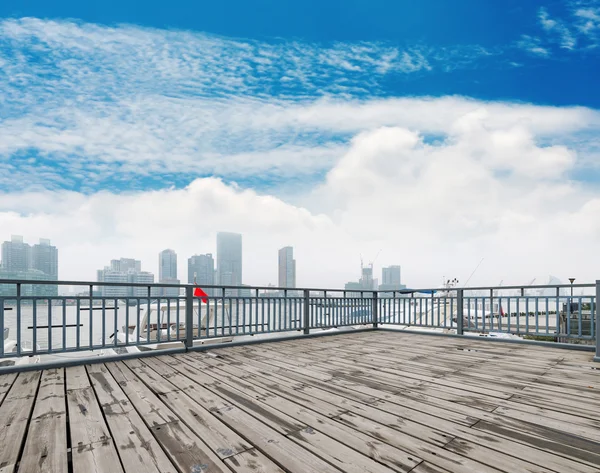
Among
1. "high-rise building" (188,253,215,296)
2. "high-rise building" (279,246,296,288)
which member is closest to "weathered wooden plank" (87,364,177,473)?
"high-rise building" (188,253,215,296)

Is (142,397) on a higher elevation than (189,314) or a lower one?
lower

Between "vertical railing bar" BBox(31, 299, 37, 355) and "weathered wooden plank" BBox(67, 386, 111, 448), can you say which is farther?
"vertical railing bar" BBox(31, 299, 37, 355)

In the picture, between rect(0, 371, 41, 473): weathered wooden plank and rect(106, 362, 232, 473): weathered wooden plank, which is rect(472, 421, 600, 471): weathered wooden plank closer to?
rect(106, 362, 232, 473): weathered wooden plank

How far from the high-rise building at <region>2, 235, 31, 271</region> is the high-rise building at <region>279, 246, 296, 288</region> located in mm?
23934

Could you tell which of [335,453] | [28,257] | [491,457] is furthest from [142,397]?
[28,257]

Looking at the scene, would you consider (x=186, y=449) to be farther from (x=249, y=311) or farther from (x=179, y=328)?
(x=179, y=328)

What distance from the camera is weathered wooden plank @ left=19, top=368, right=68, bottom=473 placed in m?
1.73

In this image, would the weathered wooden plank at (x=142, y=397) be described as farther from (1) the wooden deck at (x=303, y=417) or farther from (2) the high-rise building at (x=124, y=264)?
(2) the high-rise building at (x=124, y=264)

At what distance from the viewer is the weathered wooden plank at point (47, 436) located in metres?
1.73

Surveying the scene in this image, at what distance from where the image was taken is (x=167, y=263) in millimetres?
33125

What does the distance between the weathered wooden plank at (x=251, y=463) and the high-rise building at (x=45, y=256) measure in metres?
17.9

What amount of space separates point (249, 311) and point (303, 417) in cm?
339

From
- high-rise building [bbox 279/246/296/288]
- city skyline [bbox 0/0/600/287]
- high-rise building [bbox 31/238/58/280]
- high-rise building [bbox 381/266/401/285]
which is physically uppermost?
city skyline [bbox 0/0/600/287]

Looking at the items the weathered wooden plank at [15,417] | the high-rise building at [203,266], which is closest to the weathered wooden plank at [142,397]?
the weathered wooden plank at [15,417]
